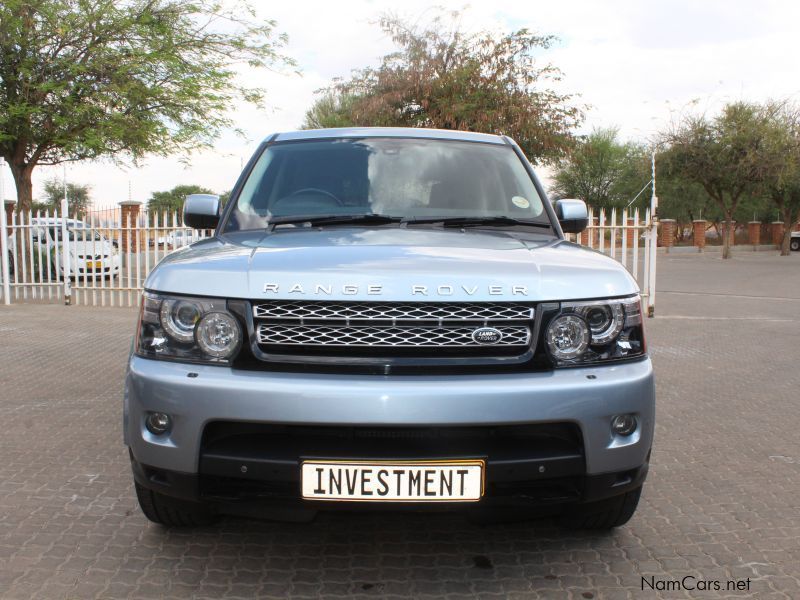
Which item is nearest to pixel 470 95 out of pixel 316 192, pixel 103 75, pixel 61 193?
pixel 103 75

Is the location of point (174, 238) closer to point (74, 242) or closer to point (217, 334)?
point (74, 242)

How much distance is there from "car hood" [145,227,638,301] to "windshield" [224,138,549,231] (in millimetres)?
712

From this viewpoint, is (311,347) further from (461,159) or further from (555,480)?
(461,159)

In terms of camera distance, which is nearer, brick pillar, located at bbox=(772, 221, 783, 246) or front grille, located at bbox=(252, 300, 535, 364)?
front grille, located at bbox=(252, 300, 535, 364)

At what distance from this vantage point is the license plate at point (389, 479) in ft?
8.01

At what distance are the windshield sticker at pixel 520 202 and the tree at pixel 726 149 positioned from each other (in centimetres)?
3074

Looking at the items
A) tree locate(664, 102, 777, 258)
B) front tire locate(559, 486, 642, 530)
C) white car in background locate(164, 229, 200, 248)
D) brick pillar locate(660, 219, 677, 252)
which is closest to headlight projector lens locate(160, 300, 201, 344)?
front tire locate(559, 486, 642, 530)

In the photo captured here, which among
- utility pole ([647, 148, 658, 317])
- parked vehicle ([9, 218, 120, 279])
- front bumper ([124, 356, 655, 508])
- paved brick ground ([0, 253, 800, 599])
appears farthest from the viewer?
parked vehicle ([9, 218, 120, 279])

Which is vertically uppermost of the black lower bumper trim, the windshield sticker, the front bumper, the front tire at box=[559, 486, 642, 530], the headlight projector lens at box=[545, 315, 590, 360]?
Answer: the windshield sticker

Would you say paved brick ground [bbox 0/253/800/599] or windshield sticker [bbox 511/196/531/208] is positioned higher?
windshield sticker [bbox 511/196/531/208]

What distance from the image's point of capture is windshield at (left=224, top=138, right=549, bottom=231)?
3.69m

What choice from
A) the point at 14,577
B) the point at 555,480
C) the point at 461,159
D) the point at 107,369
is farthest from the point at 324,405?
the point at 107,369

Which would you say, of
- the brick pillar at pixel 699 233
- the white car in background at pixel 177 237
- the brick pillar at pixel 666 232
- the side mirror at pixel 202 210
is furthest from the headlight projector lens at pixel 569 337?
the brick pillar at pixel 699 233

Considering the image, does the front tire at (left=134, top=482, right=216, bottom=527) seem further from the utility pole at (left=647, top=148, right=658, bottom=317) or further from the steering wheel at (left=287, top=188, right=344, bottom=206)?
the utility pole at (left=647, top=148, right=658, bottom=317)
